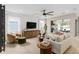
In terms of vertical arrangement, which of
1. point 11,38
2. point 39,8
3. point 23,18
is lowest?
point 11,38

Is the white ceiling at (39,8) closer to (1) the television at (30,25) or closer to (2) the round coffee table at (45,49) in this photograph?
(1) the television at (30,25)

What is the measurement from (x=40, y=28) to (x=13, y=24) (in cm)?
64

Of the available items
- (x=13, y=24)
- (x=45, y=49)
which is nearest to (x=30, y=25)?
(x=13, y=24)

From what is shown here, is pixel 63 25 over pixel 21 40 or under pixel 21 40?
over

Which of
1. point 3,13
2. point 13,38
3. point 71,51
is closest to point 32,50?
point 13,38

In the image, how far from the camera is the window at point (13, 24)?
187 centimetres

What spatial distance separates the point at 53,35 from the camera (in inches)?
75.7

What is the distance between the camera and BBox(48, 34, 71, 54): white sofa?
74.7 inches

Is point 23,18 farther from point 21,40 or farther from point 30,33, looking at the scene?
point 21,40

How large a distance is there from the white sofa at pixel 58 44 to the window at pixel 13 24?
2.53ft

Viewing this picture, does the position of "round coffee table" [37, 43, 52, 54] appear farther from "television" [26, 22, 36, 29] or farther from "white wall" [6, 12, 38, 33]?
"white wall" [6, 12, 38, 33]

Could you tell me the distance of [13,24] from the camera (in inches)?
76.7

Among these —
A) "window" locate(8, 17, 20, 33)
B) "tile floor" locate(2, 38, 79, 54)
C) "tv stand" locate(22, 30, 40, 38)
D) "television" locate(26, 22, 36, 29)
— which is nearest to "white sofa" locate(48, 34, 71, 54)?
"tile floor" locate(2, 38, 79, 54)
